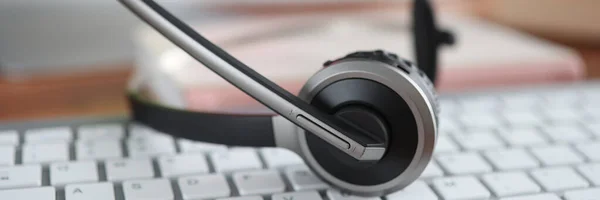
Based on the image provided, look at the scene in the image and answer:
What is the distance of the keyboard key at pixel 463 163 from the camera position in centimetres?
35

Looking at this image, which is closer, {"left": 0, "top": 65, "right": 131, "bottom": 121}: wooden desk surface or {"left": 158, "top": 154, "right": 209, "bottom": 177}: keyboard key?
{"left": 158, "top": 154, "right": 209, "bottom": 177}: keyboard key

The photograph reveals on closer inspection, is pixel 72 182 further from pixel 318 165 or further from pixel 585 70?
pixel 585 70

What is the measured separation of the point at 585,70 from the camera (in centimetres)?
56

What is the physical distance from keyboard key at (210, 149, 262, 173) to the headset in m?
0.03

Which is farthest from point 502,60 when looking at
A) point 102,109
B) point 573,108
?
point 102,109

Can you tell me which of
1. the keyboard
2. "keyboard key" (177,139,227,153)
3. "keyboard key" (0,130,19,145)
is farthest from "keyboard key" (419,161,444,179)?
"keyboard key" (0,130,19,145)

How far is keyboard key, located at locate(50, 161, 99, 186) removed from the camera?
322 mm

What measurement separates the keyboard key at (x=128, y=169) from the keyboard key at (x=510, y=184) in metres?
0.16

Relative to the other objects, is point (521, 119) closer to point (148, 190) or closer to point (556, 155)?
point (556, 155)

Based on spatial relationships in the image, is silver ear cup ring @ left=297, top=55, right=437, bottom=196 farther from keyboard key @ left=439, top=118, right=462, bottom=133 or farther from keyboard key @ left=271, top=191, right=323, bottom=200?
keyboard key @ left=439, top=118, right=462, bottom=133

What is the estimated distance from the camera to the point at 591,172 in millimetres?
351

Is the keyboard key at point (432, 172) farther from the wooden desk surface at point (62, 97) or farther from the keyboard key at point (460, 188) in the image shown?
the wooden desk surface at point (62, 97)

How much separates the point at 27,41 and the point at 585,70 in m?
0.45

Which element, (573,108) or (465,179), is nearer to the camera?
(465,179)
